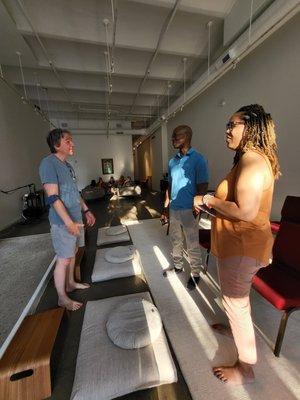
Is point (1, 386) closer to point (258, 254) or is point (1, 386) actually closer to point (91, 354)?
Answer: point (91, 354)

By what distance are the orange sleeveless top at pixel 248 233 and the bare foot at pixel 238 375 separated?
2.24 feet

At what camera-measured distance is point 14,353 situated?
1215 mm

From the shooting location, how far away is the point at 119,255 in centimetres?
265

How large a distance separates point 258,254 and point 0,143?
5489 mm

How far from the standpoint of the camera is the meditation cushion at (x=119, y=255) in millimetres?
2573

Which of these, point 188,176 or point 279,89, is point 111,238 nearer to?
point 188,176

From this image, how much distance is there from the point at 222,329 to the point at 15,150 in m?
6.06

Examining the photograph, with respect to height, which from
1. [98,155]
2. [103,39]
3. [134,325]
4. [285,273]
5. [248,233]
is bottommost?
[134,325]

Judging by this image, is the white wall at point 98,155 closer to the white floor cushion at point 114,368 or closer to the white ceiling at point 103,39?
the white ceiling at point 103,39

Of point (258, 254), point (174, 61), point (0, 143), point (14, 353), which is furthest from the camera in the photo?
point (174, 61)

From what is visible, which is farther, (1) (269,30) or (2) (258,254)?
(1) (269,30)

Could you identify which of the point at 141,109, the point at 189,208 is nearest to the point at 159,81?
the point at 141,109

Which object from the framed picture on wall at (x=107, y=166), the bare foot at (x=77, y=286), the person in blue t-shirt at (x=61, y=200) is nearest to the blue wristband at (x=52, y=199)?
the person in blue t-shirt at (x=61, y=200)

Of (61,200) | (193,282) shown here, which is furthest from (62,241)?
(193,282)
